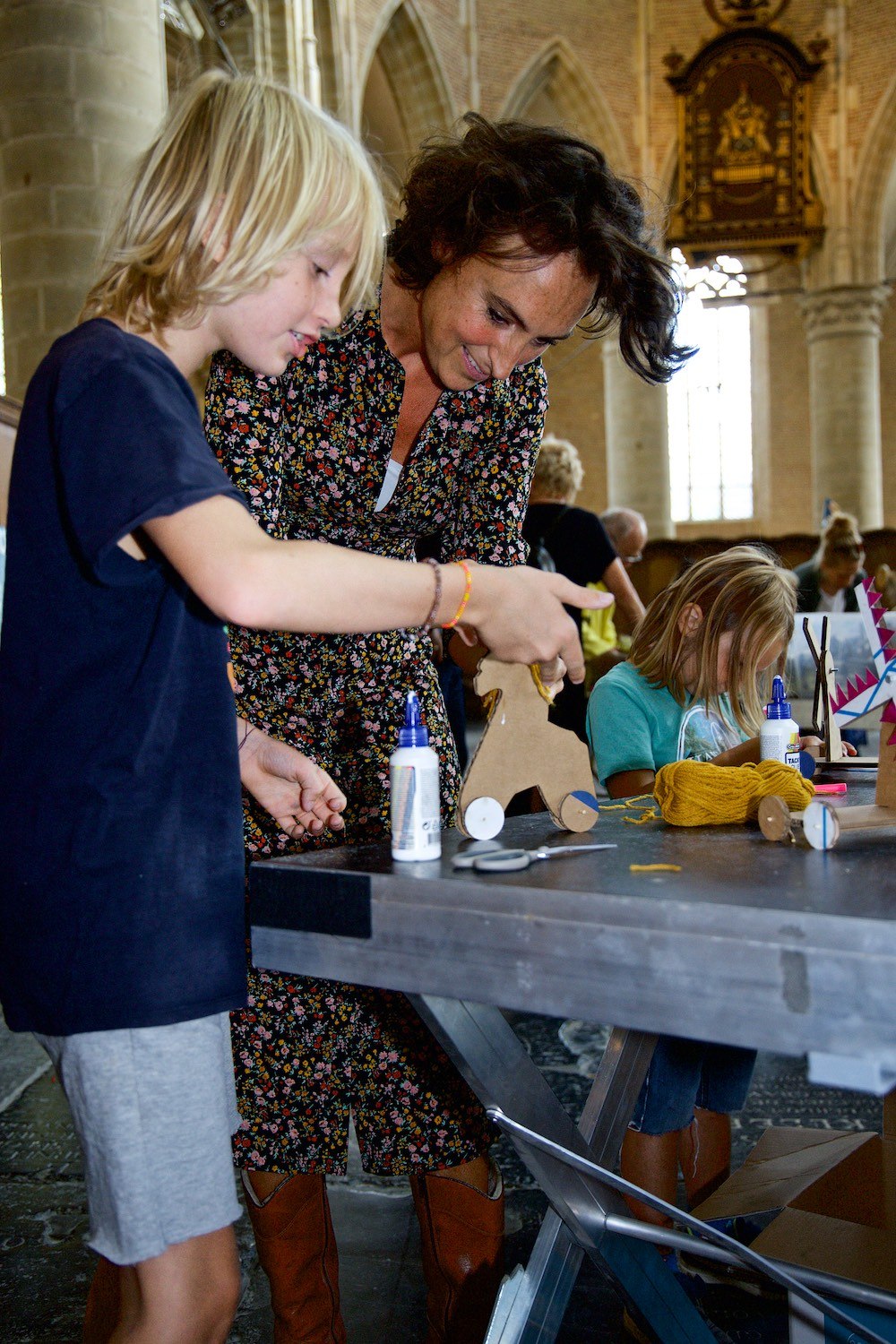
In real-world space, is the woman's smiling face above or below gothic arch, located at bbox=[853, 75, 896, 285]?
below

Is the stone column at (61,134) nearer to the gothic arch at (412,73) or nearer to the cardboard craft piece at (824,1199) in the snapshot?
the cardboard craft piece at (824,1199)

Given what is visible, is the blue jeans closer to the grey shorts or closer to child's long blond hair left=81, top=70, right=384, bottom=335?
the grey shorts

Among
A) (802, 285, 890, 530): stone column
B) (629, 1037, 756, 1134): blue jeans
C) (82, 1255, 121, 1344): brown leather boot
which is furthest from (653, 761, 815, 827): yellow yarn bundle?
(802, 285, 890, 530): stone column

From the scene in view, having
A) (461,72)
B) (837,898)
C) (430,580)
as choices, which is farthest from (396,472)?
(461,72)

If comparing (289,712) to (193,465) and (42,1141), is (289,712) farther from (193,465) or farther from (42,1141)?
(42,1141)

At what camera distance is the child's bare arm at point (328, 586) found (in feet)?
3.57

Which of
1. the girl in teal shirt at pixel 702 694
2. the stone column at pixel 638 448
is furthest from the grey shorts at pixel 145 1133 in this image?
the stone column at pixel 638 448

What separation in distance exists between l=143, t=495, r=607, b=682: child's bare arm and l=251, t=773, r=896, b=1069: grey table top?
25cm

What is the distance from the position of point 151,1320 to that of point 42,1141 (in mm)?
2042

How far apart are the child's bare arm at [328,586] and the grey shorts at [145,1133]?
0.41 meters

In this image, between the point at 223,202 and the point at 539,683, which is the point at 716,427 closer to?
the point at 539,683

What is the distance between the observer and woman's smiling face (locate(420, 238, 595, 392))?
1.61m

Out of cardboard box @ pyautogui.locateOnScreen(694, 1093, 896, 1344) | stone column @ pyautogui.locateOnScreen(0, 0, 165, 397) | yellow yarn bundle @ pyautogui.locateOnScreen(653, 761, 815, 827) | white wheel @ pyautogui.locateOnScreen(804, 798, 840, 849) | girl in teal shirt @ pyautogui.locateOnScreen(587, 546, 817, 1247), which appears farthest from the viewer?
stone column @ pyautogui.locateOnScreen(0, 0, 165, 397)

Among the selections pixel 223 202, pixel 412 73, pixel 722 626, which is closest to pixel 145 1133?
pixel 223 202
